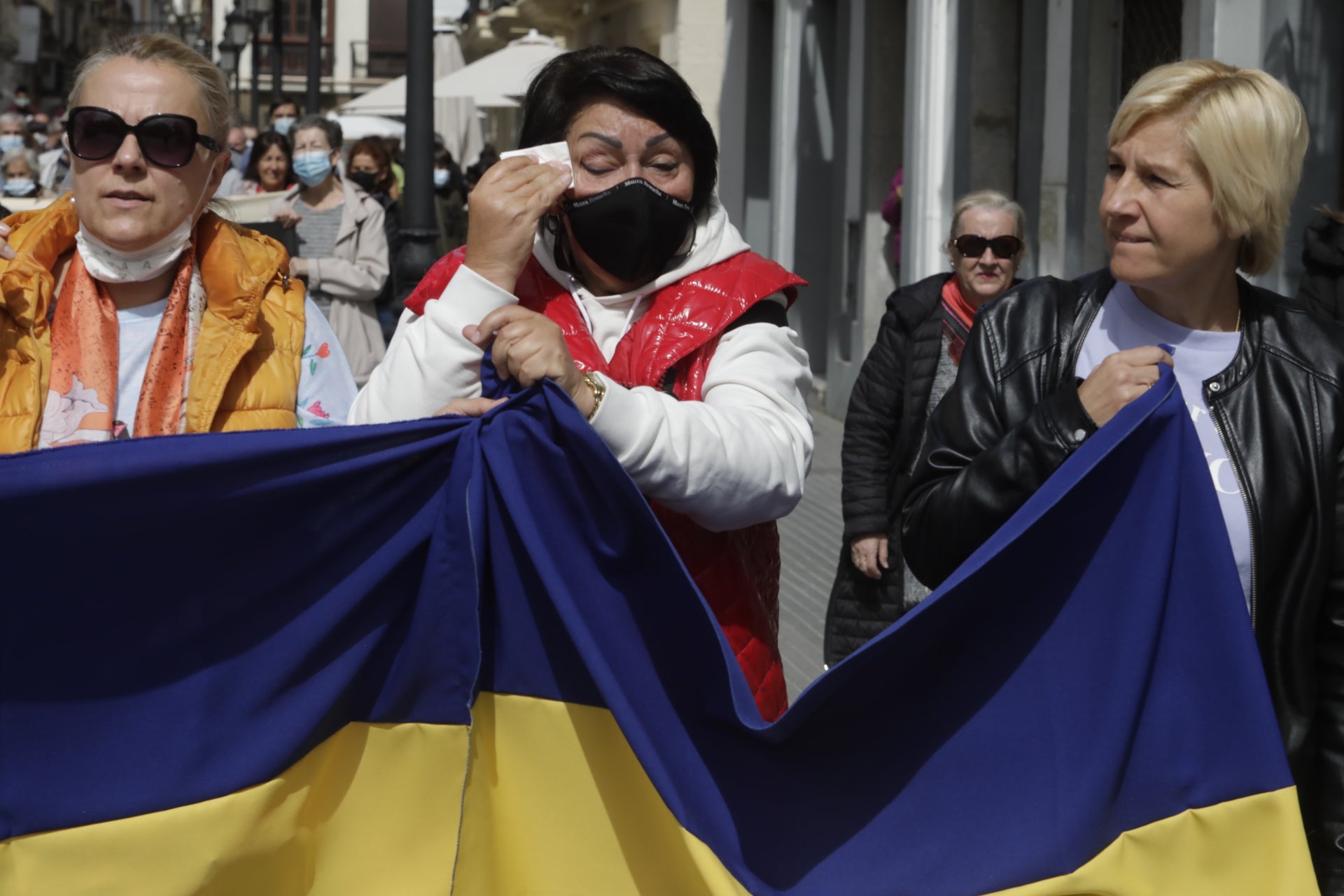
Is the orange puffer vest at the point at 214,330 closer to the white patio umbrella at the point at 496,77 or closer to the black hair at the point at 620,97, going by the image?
the black hair at the point at 620,97

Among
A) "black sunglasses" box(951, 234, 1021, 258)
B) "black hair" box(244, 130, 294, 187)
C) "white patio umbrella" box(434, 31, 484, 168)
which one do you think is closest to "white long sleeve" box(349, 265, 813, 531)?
"black sunglasses" box(951, 234, 1021, 258)

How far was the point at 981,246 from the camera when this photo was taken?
213 inches

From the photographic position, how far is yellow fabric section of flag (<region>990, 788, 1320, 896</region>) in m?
2.60

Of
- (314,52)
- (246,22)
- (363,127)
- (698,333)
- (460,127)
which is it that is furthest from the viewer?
(460,127)

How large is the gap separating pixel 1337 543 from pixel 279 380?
182 centimetres

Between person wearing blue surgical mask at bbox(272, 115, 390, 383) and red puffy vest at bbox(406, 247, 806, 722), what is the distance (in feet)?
17.6

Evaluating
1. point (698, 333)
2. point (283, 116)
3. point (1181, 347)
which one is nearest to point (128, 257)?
point (698, 333)

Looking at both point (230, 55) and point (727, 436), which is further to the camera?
point (230, 55)

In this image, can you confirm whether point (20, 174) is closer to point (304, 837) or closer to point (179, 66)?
A: point (179, 66)

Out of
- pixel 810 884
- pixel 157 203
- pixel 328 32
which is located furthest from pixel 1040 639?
pixel 328 32

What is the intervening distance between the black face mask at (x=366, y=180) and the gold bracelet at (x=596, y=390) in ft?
35.2

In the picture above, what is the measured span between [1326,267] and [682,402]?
4.14 m

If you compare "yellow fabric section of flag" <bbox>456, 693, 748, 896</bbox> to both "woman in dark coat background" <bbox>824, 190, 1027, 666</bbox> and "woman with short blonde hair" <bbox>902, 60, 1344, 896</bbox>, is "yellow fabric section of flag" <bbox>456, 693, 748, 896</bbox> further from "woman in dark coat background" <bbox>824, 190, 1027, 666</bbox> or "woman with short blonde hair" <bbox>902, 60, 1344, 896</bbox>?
"woman in dark coat background" <bbox>824, 190, 1027, 666</bbox>

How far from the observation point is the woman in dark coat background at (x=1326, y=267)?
6000 mm
